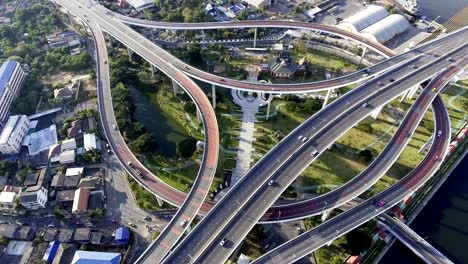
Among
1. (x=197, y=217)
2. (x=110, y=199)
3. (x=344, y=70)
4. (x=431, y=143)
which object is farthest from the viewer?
(x=344, y=70)

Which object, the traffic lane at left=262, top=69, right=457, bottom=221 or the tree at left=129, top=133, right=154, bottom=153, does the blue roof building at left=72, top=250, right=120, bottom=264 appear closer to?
the tree at left=129, top=133, right=154, bottom=153

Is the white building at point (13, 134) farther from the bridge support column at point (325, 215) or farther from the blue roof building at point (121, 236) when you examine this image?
the bridge support column at point (325, 215)

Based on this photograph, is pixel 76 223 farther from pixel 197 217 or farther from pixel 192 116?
pixel 192 116

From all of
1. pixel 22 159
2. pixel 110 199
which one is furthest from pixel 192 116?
pixel 22 159

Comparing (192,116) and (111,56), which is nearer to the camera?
(192,116)

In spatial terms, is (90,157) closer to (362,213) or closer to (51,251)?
(51,251)

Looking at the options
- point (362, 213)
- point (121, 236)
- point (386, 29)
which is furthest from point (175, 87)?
point (386, 29)

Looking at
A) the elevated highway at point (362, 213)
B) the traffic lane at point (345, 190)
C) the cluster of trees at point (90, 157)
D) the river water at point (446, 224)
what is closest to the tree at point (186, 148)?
the cluster of trees at point (90, 157)
